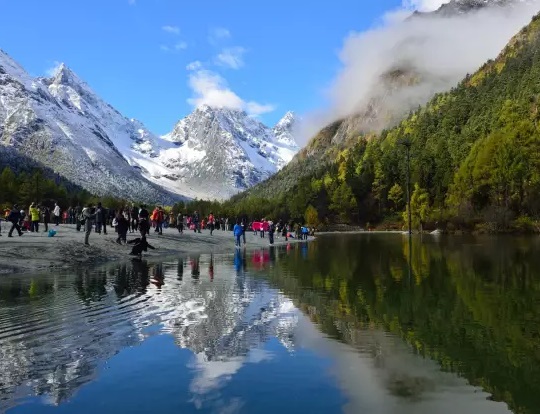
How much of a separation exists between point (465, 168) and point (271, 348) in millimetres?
104680

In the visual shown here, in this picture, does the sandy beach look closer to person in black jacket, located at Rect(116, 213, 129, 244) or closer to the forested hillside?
person in black jacket, located at Rect(116, 213, 129, 244)

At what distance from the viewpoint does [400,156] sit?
178000 millimetres

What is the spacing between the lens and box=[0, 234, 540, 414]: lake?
23.7ft

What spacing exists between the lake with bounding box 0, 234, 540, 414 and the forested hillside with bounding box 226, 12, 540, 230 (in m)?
79.3

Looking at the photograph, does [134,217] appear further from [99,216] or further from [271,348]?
[271,348]

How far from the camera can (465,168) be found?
107188 millimetres

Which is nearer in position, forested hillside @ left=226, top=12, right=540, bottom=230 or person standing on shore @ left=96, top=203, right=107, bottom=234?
person standing on shore @ left=96, top=203, right=107, bottom=234

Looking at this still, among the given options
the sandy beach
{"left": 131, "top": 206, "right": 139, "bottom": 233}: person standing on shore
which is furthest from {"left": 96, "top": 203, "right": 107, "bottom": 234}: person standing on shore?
{"left": 131, "top": 206, "right": 139, "bottom": 233}: person standing on shore

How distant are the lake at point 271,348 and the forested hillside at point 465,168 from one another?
7932 cm

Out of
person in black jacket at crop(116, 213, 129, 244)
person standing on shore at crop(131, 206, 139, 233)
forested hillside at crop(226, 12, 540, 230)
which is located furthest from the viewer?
forested hillside at crop(226, 12, 540, 230)

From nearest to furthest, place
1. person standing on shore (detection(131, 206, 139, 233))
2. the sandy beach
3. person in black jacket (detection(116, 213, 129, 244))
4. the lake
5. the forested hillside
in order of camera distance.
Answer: the lake → the sandy beach → person in black jacket (detection(116, 213, 129, 244)) → person standing on shore (detection(131, 206, 139, 233)) → the forested hillside

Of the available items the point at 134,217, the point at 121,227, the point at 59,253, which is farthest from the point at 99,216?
the point at 59,253

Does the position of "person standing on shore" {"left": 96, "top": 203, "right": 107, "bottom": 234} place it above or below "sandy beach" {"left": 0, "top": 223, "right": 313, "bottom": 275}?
above

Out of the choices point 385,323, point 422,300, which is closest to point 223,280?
point 422,300
